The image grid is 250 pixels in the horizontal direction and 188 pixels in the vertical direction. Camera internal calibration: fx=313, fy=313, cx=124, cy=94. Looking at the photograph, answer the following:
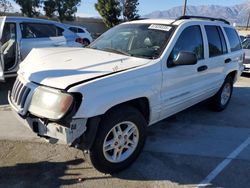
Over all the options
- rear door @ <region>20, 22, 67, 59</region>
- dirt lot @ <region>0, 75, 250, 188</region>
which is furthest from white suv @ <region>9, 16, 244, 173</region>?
rear door @ <region>20, 22, 67, 59</region>

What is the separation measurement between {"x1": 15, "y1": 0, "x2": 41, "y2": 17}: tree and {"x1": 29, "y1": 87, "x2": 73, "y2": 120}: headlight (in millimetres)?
30167

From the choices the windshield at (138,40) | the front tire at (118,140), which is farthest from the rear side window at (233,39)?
the front tire at (118,140)

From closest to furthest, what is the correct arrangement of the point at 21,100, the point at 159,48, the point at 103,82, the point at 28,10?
the point at 103,82 → the point at 21,100 → the point at 159,48 → the point at 28,10

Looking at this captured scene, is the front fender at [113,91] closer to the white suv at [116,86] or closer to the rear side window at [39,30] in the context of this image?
the white suv at [116,86]

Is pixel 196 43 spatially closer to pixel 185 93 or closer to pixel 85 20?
pixel 185 93

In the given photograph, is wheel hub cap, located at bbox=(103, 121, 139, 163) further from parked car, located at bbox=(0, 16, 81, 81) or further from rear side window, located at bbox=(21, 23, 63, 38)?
rear side window, located at bbox=(21, 23, 63, 38)

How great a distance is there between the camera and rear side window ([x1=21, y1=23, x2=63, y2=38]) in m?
7.82

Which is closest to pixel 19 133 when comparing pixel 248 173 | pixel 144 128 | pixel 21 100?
pixel 21 100

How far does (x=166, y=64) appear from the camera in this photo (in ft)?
13.9

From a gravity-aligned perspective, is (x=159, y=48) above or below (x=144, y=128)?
above

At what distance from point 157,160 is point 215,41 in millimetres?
2693

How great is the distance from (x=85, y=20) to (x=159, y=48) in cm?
3668

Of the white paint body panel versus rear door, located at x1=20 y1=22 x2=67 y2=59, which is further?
rear door, located at x1=20 y1=22 x2=67 y2=59

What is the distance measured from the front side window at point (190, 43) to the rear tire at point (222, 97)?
1.51 meters
